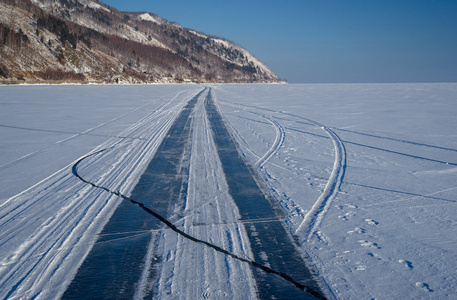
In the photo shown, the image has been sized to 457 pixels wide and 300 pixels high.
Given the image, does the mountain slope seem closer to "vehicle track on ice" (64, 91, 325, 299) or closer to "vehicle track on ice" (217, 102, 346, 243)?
"vehicle track on ice" (64, 91, 325, 299)

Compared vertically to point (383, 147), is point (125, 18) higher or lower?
higher

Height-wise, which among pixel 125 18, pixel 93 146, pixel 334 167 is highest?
pixel 125 18

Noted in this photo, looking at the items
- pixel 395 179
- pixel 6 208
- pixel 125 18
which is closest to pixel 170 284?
pixel 6 208

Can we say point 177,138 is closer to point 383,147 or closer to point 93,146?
point 93,146

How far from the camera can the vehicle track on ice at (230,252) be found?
279cm

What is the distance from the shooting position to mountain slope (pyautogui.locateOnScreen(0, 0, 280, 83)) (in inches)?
2719

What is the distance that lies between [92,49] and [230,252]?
108 meters

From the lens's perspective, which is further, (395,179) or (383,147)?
(383,147)

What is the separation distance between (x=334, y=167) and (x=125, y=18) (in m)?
181

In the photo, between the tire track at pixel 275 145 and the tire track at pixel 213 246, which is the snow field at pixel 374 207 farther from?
the tire track at pixel 213 246

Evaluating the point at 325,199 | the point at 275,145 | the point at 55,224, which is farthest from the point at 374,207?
the point at 275,145

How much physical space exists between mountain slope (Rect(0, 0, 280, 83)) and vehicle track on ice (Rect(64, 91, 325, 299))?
210 feet

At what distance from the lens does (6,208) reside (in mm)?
4465

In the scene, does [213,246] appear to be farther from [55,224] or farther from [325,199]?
[325,199]
